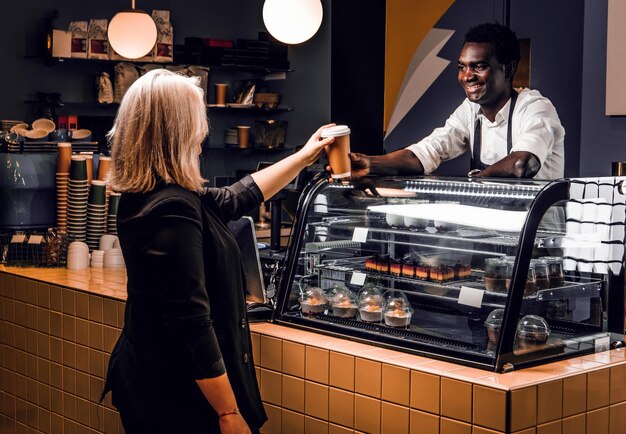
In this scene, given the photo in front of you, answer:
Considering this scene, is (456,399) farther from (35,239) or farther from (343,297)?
(35,239)

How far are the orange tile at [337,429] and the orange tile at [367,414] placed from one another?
34 mm

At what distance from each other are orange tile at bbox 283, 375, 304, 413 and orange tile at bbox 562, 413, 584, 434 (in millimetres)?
834

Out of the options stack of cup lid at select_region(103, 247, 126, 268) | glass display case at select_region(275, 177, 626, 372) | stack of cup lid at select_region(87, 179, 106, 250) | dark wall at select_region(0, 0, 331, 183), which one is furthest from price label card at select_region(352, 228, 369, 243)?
dark wall at select_region(0, 0, 331, 183)

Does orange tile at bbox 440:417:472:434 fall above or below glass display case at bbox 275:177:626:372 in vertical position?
below

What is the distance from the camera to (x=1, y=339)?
4176mm

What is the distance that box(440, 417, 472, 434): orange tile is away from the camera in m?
2.31

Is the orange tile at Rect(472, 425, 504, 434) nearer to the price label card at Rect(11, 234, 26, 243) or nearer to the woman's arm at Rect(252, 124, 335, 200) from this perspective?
the woman's arm at Rect(252, 124, 335, 200)

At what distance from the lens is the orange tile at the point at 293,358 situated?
2.77 m

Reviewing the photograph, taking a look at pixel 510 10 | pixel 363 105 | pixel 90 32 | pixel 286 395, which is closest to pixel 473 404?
pixel 286 395

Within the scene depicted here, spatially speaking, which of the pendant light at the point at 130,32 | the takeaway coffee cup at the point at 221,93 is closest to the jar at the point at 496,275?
the pendant light at the point at 130,32

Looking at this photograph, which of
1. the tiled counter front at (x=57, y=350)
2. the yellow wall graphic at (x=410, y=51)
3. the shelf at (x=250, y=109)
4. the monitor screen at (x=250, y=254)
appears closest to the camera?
the monitor screen at (x=250, y=254)

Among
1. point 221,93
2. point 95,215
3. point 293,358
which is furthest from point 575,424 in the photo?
point 221,93

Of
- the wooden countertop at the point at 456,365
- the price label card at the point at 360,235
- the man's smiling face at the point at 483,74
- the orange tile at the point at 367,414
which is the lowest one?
the orange tile at the point at 367,414

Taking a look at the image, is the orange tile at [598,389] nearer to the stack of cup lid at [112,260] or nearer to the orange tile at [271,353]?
the orange tile at [271,353]
